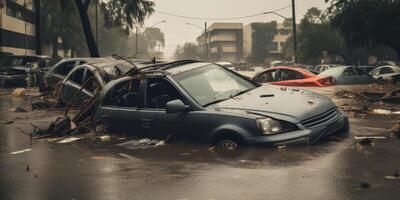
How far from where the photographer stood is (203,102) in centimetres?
803

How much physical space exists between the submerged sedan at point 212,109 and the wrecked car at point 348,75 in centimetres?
1247

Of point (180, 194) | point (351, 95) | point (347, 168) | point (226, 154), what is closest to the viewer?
point (180, 194)

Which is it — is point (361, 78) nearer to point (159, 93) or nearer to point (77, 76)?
point (77, 76)

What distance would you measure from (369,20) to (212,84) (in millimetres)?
32134

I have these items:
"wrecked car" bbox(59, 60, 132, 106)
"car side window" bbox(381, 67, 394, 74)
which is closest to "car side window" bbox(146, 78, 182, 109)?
"wrecked car" bbox(59, 60, 132, 106)

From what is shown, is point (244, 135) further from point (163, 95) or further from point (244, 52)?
point (244, 52)

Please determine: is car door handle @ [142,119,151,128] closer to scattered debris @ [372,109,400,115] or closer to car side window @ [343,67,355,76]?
scattered debris @ [372,109,400,115]

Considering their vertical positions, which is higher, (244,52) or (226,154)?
(244,52)

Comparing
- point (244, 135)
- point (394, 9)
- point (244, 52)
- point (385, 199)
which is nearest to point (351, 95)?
point (244, 135)

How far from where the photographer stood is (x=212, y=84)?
8.66m

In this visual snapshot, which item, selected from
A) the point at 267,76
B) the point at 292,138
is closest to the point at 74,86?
the point at 267,76

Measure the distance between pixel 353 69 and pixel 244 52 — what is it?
11777 centimetres

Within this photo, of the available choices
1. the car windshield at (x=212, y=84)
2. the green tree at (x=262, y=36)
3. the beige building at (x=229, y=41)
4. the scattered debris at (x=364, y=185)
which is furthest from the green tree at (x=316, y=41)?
the beige building at (x=229, y=41)

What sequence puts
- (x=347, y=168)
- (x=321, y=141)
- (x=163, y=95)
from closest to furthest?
(x=347, y=168) < (x=321, y=141) < (x=163, y=95)
